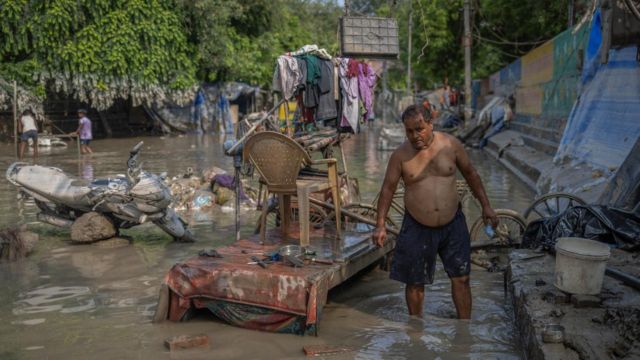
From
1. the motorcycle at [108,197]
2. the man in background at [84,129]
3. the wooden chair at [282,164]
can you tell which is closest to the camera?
the wooden chair at [282,164]

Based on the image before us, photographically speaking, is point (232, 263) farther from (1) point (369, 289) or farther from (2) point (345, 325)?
(1) point (369, 289)

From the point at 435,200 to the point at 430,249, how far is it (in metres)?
0.40

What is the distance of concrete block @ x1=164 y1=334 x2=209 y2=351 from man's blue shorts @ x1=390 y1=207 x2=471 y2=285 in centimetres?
164

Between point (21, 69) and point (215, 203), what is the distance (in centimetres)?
1723

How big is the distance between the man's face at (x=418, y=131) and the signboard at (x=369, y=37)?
453cm

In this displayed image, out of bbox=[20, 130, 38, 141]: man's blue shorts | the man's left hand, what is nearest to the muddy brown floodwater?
the man's left hand

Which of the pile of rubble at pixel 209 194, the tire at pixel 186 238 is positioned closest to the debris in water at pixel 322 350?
the tire at pixel 186 238

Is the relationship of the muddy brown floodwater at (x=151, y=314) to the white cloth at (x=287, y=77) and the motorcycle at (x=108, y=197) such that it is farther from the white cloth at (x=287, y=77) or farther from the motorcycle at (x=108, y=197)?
the white cloth at (x=287, y=77)

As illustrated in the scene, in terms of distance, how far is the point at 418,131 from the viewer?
16.0 ft

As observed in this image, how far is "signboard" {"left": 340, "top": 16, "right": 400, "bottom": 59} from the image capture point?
30.2 ft

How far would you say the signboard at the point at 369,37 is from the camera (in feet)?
30.2

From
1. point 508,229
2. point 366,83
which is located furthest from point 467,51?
point 508,229

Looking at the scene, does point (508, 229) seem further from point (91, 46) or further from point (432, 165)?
point (91, 46)

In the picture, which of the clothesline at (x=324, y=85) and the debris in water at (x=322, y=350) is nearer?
the debris in water at (x=322, y=350)
